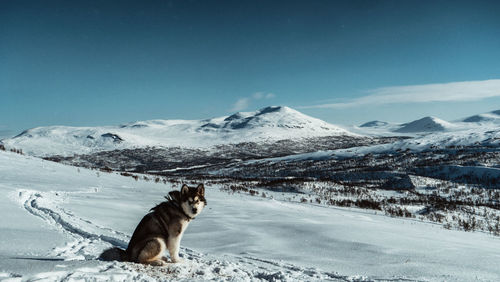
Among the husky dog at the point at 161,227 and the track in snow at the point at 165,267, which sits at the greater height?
the husky dog at the point at 161,227

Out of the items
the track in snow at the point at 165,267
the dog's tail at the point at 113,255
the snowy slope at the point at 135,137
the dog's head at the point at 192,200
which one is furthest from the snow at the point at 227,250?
the snowy slope at the point at 135,137

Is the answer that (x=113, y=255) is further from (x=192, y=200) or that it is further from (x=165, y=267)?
(x=192, y=200)

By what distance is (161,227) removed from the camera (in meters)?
4.48

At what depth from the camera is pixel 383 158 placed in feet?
149

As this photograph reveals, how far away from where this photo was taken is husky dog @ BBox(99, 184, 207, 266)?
14.1 feet

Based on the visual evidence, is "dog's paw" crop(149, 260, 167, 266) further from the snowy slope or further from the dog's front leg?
the snowy slope

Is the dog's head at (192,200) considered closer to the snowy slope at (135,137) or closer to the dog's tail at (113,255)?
the dog's tail at (113,255)

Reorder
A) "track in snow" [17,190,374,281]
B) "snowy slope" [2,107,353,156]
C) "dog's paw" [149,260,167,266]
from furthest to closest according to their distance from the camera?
A: "snowy slope" [2,107,353,156], "dog's paw" [149,260,167,266], "track in snow" [17,190,374,281]

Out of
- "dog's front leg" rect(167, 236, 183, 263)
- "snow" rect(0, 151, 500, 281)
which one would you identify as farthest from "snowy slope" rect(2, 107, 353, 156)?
"dog's front leg" rect(167, 236, 183, 263)

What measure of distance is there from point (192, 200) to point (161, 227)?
0.67m

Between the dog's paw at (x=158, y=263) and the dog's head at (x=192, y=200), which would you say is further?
the dog's paw at (x=158, y=263)

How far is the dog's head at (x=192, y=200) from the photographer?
168 inches

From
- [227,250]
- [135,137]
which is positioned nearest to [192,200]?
[227,250]

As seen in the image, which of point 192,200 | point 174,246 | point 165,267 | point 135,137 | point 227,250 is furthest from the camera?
point 135,137
